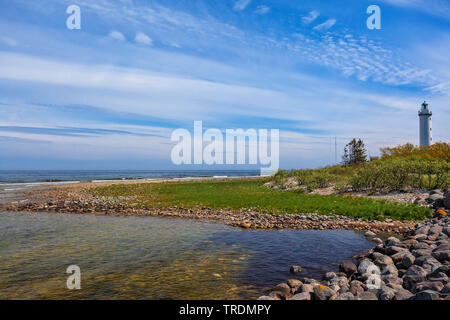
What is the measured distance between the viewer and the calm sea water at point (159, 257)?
8.30 metres

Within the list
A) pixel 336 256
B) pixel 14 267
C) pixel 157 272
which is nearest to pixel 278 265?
pixel 336 256

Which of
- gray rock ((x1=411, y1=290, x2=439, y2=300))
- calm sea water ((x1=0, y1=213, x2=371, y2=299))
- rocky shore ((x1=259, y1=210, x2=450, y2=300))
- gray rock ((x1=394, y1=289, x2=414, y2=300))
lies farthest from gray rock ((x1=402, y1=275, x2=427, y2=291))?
calm sea water ((x1=0, y1=213, x2=371, y2=299))

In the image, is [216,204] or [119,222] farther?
[216,204]

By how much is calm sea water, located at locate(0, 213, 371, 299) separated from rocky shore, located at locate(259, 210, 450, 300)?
859 mm

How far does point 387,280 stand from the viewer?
26.5 ft

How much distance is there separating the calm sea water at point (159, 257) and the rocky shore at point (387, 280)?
2.82ft

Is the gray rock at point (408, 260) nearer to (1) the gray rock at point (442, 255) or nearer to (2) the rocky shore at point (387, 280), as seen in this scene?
(2) the rocky shore at point (387, 280)

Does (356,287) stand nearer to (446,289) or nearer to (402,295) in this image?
(402,295)

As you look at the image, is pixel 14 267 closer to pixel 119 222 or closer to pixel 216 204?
pixel 119 222

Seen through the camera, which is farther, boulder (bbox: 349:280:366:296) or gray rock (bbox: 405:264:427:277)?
gray rock (bbox: 405:264:427:277)

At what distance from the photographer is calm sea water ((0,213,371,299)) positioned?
8305mm

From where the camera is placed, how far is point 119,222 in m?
18.1

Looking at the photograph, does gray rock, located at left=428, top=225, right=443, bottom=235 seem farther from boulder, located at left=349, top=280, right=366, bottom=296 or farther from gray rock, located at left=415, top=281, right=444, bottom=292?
boulder, located at left=349, top=280, right=366, bottom=296
